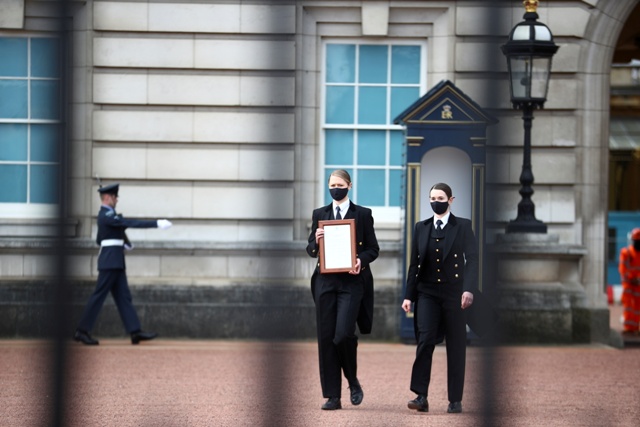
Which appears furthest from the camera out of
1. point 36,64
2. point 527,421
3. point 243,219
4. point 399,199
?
point 399,199

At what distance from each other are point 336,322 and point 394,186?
17.3 ft

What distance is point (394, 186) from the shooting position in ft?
43.7

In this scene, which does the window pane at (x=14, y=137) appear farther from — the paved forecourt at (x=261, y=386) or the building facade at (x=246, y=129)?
the building facade at (x=246, y=129)

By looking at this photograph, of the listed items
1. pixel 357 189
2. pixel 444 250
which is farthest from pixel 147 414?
pixel 357 189

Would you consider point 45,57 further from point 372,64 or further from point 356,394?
point 372,64

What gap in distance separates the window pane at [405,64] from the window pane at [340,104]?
46 cm

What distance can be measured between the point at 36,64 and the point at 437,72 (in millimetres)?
9733

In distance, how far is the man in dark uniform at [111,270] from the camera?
39.0 feet

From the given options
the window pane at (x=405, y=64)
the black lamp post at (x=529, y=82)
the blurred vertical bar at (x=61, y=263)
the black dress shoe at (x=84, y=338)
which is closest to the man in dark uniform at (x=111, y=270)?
the black dress shoe at (x=84, y=338)

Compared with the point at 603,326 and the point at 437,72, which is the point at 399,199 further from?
the point at 603,326

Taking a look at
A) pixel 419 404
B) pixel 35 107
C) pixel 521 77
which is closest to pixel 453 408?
pixel 419 404

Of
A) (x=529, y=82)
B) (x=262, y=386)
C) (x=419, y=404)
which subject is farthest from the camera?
(x=529, y=82)

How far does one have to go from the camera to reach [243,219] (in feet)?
41.0

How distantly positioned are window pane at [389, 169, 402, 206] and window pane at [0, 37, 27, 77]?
29.6ft
